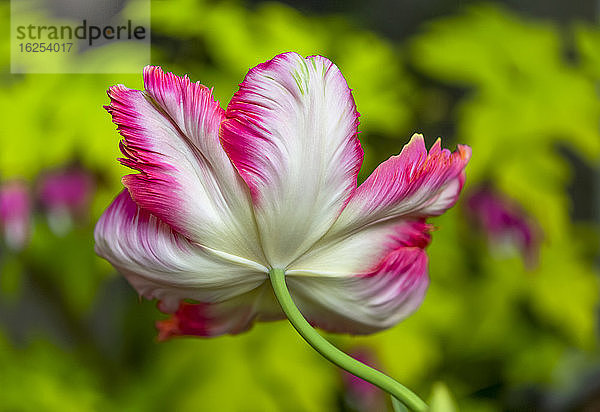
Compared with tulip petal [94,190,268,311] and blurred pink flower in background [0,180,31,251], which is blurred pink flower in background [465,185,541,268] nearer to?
blurred pink flower in background [0,180,31,251]

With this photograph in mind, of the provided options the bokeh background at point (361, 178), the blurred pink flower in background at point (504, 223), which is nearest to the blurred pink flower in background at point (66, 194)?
the bokeh background at point (361, 178)

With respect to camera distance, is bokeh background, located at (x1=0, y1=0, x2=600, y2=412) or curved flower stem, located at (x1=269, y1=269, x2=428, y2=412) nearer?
curved flower stem, located at (x1=269, y1=269, x2=428, y2=412)

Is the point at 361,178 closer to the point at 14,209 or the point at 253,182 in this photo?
the point at 14,209

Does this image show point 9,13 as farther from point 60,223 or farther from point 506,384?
point 506,384

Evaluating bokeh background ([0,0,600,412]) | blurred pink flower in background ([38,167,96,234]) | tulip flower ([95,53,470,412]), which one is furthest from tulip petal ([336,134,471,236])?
blurred pink flower in background ([38,167,96,234])

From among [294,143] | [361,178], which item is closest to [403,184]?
[294,143]

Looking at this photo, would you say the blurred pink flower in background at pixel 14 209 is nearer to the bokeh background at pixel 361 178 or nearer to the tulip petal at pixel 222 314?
the bokeh background at pixel 361 178
